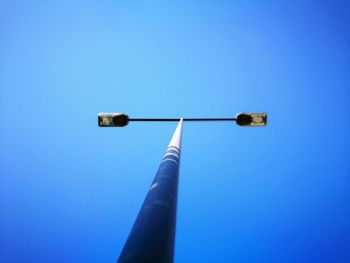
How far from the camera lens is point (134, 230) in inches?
79.4

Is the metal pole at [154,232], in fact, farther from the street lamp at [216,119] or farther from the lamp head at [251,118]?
the lamp head at [251,118]

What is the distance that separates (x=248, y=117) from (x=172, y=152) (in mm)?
5237

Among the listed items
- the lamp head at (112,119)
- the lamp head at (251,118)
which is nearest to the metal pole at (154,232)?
the lamp head at (112,119)

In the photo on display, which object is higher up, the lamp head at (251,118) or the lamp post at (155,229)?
the lamp post at (155,229)

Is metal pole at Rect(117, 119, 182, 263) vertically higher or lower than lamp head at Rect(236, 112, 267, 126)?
higher

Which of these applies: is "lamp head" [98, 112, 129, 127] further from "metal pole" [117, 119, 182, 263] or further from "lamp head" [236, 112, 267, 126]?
"metal pole" [117, 119, 182, 263]

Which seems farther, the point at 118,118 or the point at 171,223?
the point at 118,118

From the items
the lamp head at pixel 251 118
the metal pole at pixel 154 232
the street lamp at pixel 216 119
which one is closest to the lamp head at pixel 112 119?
the street lamp at pixel 216 119

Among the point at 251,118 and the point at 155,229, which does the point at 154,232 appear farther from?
the point at 251,118

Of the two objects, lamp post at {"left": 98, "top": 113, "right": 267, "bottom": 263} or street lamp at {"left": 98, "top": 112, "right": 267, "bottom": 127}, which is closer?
lamp post at {"left": 98, "top": 113, "right": 267, "bottom": 263}

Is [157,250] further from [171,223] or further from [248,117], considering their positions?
[248,117]

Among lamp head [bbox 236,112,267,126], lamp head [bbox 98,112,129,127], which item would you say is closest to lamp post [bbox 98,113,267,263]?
lamp head [bbox 98,112,129,127]

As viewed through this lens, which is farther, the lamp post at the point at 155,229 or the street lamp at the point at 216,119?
the street lamp at the point at 216,119

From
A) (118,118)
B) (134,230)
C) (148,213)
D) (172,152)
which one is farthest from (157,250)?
(118,118)
